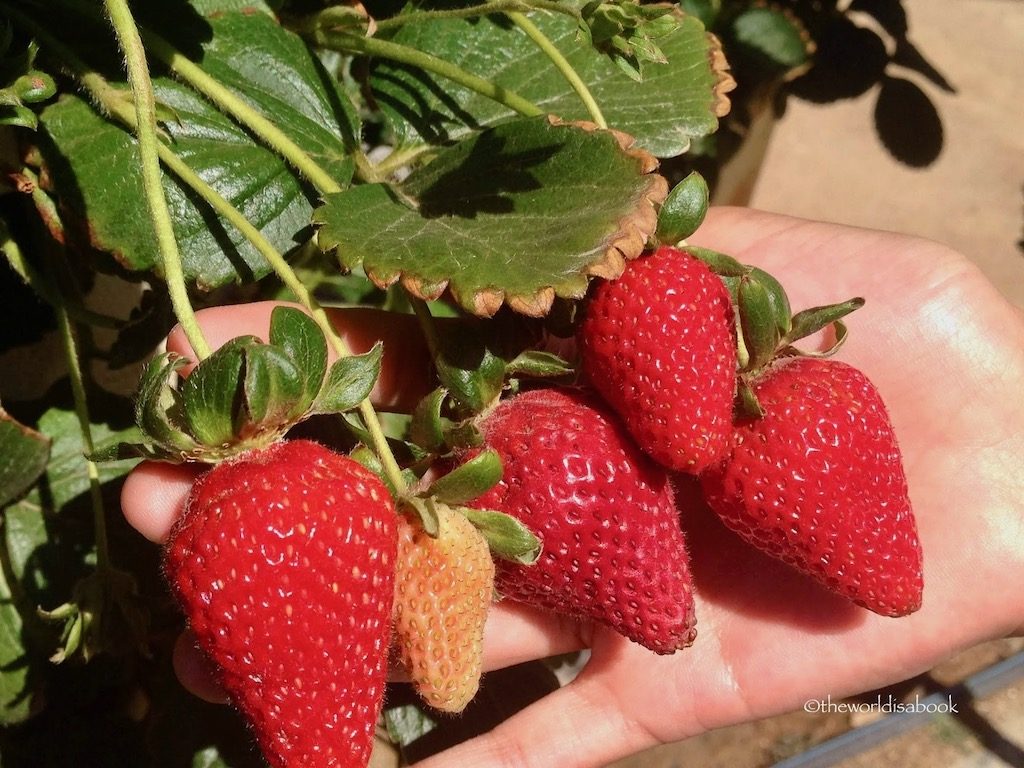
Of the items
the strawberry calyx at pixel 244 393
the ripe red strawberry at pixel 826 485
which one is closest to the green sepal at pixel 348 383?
the strawberry calyx at pixel 244 393

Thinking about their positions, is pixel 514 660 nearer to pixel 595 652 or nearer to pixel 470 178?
pixel 595 652

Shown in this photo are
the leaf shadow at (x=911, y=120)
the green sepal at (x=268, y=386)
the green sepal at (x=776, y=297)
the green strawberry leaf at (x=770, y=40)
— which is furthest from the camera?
the leaf shadow at (x=911, y=120)

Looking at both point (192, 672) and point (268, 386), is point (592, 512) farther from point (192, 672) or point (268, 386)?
point (192, 672)

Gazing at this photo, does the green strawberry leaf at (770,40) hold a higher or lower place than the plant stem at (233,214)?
higher

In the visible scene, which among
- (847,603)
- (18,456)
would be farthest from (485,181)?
(847,603)

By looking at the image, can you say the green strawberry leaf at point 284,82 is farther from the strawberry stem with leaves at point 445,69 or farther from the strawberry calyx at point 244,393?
the strawberry calyx at point 244,393

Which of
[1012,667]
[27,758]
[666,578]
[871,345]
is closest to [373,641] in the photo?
[666,578]
